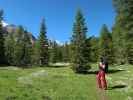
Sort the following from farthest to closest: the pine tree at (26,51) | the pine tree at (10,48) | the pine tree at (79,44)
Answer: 1. the pine tree at (26,51)
2. the pine tree at (10,48)
3. the pine tree at (79,44)

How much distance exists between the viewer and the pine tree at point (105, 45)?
77.2 m

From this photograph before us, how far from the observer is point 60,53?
137m

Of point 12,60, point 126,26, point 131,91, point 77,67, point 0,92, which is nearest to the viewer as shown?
point 0,92

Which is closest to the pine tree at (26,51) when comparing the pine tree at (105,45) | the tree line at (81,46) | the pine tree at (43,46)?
the tree line at (81,46)

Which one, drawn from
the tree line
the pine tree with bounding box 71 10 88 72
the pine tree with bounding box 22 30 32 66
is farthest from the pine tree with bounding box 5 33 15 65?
the pine tree with bounding box 71 10 88 72

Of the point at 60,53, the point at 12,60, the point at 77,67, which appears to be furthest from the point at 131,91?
the point at 60,53

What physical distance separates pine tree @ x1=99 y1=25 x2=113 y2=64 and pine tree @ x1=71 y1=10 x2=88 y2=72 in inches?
1091

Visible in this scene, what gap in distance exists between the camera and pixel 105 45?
259 feet

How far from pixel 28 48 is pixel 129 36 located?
7156 centimetres

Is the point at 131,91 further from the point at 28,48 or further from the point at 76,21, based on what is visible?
the point at 28,48

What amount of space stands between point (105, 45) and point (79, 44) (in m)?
32.7

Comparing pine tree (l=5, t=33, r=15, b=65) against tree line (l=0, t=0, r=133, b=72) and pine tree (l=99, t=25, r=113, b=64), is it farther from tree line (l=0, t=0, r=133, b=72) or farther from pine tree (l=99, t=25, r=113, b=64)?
pine tree (l=99, t=25, r=113, b=64)

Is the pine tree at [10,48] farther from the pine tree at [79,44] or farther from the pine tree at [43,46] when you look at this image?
the pine tree at [79,44]

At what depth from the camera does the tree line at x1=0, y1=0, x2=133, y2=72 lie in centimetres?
3120
